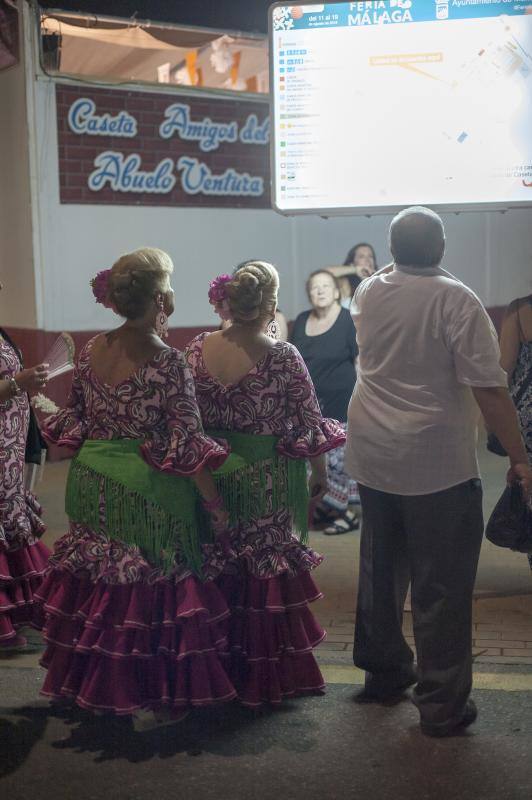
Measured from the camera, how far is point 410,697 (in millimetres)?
4680

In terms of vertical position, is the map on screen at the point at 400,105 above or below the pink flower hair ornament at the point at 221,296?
above

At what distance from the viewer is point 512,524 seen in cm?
535

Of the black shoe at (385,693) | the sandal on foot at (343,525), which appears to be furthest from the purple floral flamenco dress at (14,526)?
the sandal on foot at (343,525)

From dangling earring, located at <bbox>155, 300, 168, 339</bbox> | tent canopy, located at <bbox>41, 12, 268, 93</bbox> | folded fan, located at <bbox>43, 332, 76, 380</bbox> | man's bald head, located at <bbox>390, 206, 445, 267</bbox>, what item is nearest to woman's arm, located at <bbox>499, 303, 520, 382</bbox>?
man's bald head, located at <bbox>390, 206, 445, 267</bbox>

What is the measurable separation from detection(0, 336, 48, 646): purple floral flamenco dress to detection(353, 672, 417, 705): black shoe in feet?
5.87

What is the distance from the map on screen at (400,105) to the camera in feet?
15.9

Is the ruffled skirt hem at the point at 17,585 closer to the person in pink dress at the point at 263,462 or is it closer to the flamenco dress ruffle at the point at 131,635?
the flamenco dress ruffle at the point at 131,635

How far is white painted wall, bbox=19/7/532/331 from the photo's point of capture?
429 inches

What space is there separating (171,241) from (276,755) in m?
8.18

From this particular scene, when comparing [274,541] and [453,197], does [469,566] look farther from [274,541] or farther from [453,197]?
[453,197]

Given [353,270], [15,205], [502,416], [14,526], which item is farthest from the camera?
[15,205]

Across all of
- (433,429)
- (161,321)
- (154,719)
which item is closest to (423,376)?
(433,429)

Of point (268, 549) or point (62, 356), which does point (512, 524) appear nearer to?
point (268, 549)

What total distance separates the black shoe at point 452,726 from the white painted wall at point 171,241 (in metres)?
5.97
